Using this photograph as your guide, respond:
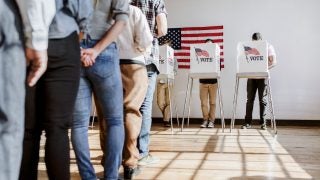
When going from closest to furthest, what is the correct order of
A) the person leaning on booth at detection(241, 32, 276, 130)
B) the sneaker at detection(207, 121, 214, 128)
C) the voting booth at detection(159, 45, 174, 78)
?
the voting booth at detection(159, 45, 174, 78) → the person leaning on booth at detection(241, 32, 276, 130) → the sneaker at detection(207, 121, 214, 128)

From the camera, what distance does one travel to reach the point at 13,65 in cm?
86

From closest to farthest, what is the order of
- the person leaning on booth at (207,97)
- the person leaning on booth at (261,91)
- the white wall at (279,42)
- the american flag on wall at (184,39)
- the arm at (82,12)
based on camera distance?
the arm at (82,12) → the person leaning on booth at (261,91) → the person leaning on booth at (207,97) → the white wall at (279,42) → the american flag on wall at (184,39)

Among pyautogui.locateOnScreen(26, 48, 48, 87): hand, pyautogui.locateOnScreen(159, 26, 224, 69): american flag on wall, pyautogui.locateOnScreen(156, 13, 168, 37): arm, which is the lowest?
pyautogui.locateOnScreen(26, 48, 48, 87): hand

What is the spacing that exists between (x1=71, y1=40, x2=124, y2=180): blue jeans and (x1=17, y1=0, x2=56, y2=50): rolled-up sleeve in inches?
19.4

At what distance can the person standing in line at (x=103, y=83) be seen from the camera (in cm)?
143

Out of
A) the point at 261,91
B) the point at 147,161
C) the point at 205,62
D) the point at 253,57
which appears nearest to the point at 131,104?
the point at 147,161

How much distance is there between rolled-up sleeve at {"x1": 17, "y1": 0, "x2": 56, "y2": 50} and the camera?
90 cm

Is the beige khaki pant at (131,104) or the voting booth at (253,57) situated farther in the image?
the voting booth at (253,57)

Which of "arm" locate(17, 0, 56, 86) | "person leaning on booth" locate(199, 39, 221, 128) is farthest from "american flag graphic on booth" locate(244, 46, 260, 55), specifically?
"arm" locate(17, 0, 56, 86)

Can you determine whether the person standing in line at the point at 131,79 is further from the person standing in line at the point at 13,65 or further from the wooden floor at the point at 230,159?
the person standing in line at the point at 13,65

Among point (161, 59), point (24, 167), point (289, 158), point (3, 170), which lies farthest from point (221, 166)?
point (161, 59)

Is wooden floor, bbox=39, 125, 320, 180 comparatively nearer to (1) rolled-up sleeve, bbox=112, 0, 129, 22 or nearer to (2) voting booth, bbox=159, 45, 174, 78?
(1) rolled-up sleeve, bbox=112, 0, 129, 22

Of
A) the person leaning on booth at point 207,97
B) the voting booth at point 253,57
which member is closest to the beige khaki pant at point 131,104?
the voting booth at point 253,57

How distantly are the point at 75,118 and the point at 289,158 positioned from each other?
65.1 inches
